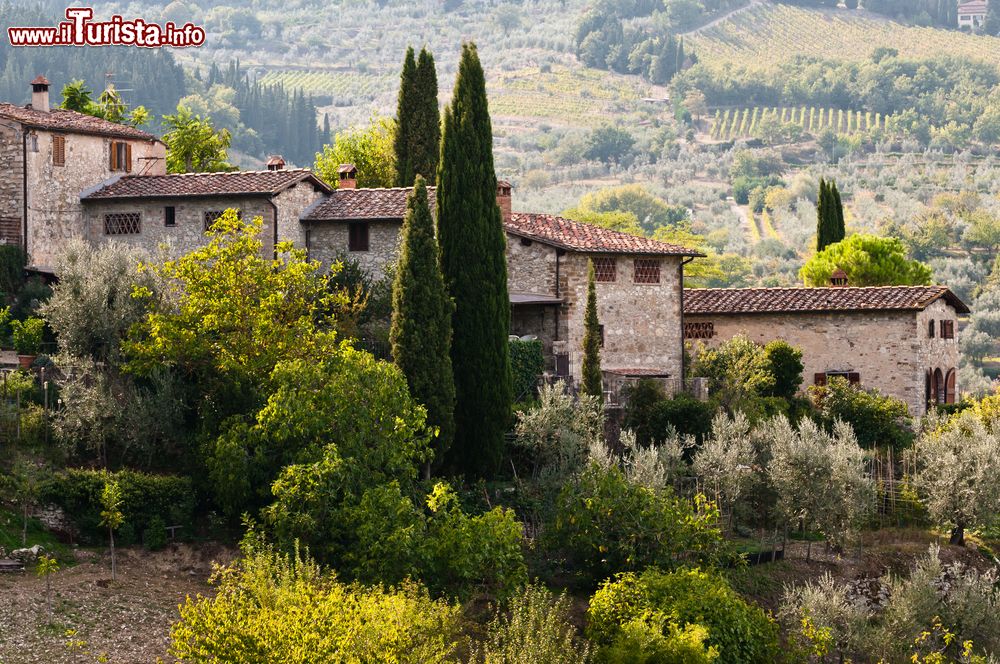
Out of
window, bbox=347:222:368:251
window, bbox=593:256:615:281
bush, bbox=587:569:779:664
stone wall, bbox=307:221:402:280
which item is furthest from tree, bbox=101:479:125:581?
window, bbox=593:256:615:281

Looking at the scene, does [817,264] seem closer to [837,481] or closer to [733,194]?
[837,481]

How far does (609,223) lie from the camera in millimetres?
100688

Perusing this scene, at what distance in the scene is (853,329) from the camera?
46.2 metres

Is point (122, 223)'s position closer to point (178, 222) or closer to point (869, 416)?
point (178, 222)

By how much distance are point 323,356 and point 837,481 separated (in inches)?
450

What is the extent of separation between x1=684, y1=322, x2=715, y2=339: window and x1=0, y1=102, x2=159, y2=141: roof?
16797 mm

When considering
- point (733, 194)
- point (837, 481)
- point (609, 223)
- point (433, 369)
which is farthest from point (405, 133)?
point (733, 194)

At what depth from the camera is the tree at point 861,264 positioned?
57375 millimetres

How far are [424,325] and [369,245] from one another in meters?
8.42

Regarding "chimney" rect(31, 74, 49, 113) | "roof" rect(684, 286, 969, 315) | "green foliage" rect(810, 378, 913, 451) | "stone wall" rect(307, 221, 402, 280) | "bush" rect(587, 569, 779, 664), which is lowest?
"bush" rect(587, 569, 779, 664)

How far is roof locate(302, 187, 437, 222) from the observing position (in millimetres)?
40844

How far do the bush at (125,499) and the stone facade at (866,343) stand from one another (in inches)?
787

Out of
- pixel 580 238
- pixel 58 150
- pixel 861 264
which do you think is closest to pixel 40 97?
pixel 58 150

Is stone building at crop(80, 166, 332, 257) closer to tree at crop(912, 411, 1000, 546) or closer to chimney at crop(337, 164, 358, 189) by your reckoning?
chimney at crop(337, 164, 358, 189)
